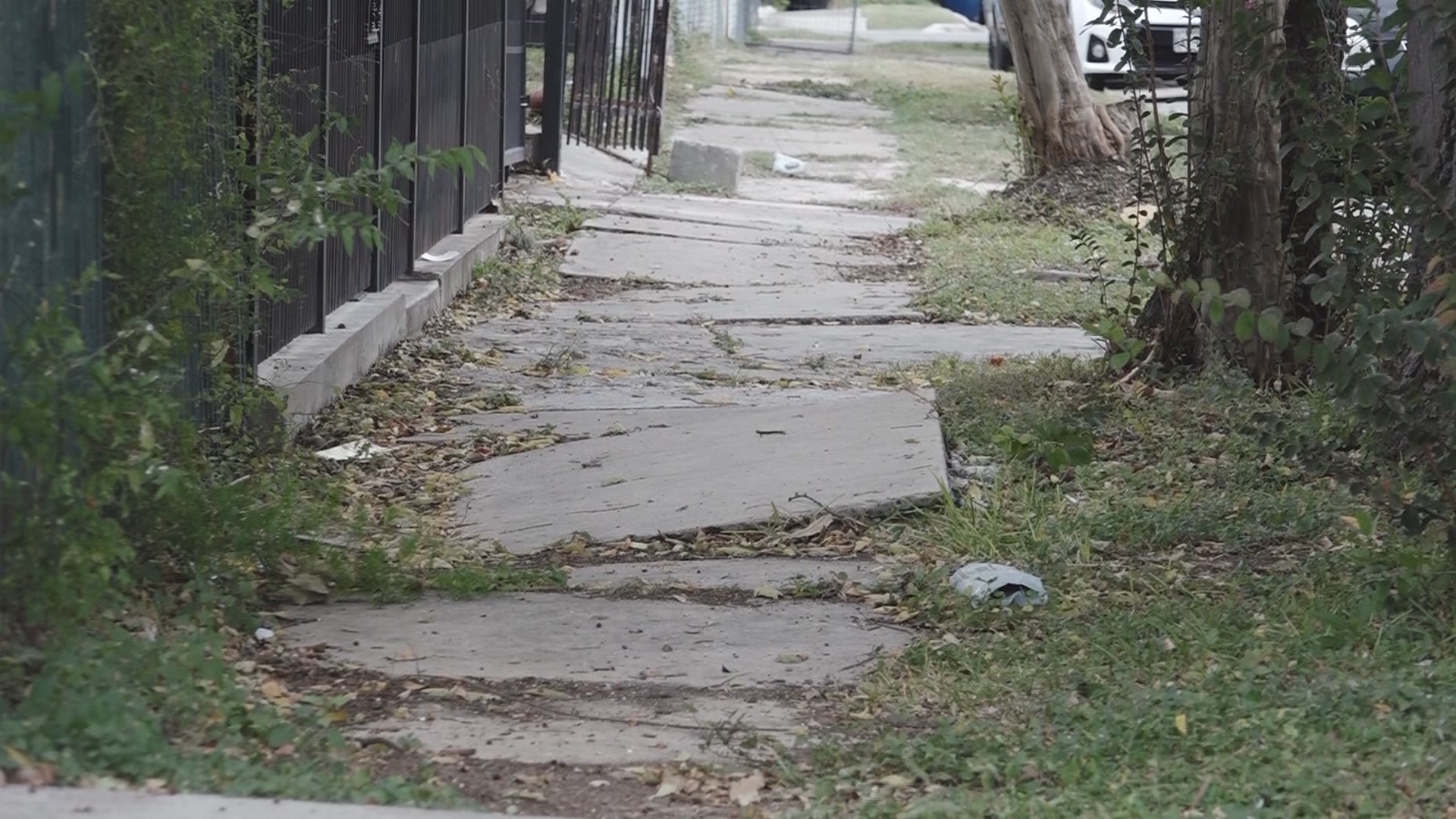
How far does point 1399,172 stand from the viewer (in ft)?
17.4

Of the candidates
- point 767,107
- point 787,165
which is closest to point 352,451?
point 787,165

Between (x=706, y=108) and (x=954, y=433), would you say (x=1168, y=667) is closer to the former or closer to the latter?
(x=954, y=433)

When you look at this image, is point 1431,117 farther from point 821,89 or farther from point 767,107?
point 821,89

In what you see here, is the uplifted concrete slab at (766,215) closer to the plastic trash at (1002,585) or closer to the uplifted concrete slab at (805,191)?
the uplifted concrete slab at (805,191)

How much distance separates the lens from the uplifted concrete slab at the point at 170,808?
299cm

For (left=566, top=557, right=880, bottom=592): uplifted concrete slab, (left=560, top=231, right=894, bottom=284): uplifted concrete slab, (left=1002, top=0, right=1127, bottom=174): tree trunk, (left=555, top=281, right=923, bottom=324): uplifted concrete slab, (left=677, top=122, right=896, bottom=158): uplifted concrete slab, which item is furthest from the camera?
(left=677, top=122, right=896, bottom=158): uplifted concrete slab

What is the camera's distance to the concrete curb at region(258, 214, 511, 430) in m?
6.46

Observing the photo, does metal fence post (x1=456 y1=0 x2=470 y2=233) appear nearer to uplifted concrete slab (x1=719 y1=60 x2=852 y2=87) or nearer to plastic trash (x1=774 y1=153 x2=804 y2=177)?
plastic trash (x1=774 y1=153 x2=804 y2=177)

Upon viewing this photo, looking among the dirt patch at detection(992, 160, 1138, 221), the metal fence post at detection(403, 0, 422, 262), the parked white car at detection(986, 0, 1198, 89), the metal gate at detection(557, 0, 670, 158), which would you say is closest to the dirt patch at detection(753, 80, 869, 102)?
the parked white car at detection(986, 0, 1198, 89)

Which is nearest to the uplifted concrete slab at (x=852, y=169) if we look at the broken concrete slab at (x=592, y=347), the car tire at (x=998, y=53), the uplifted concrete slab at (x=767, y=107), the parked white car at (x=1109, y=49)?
the parked white car at (x=1109, y=49)

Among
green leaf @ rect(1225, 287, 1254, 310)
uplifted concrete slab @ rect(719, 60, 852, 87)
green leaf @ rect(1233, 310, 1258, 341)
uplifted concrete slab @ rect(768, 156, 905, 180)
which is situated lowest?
uplifted concrete slab @ rect(768, 156, 905, 180)

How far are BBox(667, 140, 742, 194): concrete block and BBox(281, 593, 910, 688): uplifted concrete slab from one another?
10265mm

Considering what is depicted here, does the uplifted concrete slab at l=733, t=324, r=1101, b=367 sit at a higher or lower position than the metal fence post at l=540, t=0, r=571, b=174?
lower

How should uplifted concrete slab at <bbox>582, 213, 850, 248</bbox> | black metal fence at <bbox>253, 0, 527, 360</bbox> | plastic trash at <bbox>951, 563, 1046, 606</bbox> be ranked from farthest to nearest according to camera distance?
uplifted concrete slab at <bbox>582, 213, 850, 248</bbox> < black metal fence at <bbox>253, 0, 527, 360</bbox> < plastic trash at <bbox>951, 563, 1046, 606</bbox>
